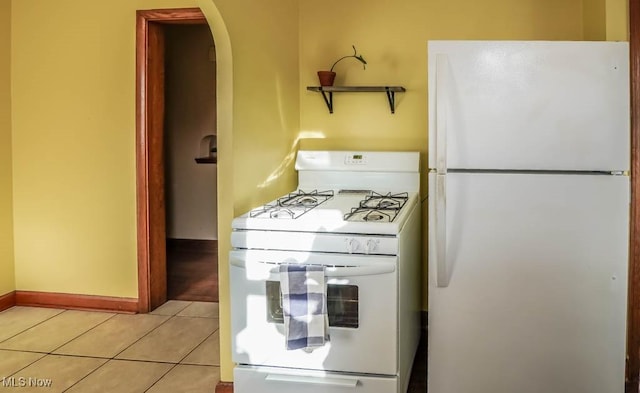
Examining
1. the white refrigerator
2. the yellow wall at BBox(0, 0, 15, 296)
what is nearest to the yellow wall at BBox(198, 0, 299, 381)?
the white refrigerator

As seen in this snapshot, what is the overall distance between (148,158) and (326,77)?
1.26 m

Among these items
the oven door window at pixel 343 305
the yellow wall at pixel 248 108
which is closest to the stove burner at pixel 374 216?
the oven door window at pixel 343 305

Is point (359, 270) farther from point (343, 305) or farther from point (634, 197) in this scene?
point (634, 197)

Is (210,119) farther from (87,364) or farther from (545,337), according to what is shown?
A: (545,337)

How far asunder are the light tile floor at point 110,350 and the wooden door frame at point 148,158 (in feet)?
0.87

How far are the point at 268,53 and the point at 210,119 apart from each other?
273cm

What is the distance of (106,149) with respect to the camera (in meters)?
3.50

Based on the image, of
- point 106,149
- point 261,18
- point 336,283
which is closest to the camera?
point 336,283

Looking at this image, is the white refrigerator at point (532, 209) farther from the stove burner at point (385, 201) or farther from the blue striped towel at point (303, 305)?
the blue striped towel at point (303, 305)

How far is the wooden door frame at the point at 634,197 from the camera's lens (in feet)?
7.73

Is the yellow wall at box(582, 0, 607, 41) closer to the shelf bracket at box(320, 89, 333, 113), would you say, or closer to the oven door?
the shelf bracket at box(320, 89, 333, 113)

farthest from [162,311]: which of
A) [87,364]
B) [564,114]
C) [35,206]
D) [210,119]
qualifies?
[564,114]

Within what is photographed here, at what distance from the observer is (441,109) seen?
2088 millimetres

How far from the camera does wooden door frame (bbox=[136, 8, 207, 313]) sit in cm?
340
